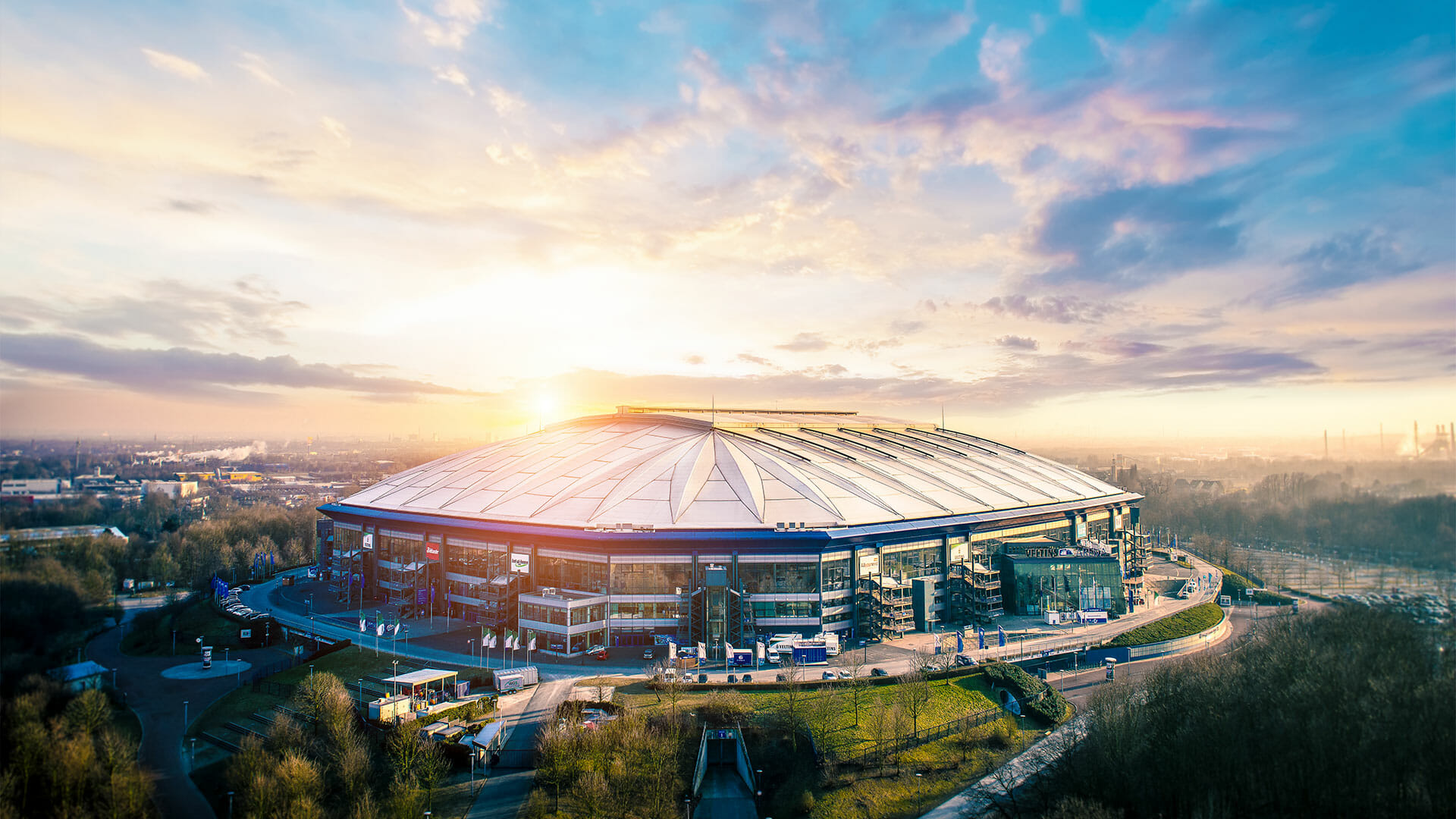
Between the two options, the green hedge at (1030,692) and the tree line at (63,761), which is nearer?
the tree line at (63,761)

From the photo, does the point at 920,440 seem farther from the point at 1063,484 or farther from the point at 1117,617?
the point at 1117,617

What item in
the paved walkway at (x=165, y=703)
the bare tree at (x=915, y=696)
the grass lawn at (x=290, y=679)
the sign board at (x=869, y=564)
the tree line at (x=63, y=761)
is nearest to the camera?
the tree line at (x=63, y=761)

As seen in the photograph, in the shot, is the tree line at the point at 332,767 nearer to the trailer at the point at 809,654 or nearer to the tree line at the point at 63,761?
the tree line at the point at 63,761

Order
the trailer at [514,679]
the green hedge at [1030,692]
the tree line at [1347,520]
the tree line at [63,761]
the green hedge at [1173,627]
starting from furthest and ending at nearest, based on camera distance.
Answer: the green hedge at [1173,627], the trailer at [514,679], the green hedge at [1030,692], the tree line at [1347,520], the tree line at [63,761]

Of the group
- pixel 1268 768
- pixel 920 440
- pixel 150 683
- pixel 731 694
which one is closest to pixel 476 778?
pixel 731 694

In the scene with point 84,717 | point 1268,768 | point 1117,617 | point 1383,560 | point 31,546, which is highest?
point 31,546

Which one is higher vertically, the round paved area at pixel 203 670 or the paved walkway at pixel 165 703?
the paved walkway at pixel 165 703

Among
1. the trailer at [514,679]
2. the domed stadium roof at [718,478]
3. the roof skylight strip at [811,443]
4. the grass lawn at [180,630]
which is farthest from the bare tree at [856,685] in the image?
the grass lawn at [180,630]
